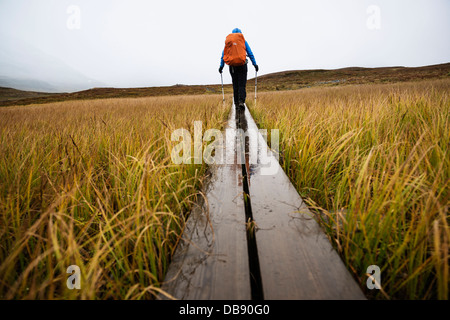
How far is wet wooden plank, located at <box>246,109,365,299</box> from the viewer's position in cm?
55

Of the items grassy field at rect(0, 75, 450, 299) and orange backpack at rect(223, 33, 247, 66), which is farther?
orange backpack at rect(223, 33, 247, 66)

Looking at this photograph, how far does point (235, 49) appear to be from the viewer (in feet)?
15.3

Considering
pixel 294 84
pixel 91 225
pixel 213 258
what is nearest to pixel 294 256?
pixel 213 258

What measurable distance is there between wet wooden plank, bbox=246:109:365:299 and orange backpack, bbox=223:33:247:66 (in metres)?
4.49

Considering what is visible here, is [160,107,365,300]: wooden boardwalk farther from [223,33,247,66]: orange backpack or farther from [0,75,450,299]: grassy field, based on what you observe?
[223,33,247,66]: orange backpack

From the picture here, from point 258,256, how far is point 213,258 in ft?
0.51

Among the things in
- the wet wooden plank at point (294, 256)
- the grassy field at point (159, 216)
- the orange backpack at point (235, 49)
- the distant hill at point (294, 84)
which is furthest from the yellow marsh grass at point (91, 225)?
the distant hill at point (294, 84)

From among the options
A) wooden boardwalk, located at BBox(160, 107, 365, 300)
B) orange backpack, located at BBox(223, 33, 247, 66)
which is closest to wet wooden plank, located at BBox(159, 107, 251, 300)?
wooden boardwalk, located at BBox(160, 107, 365, 300)

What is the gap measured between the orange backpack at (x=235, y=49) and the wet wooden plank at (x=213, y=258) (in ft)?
14.8

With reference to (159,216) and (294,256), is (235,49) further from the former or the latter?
(294,256)
